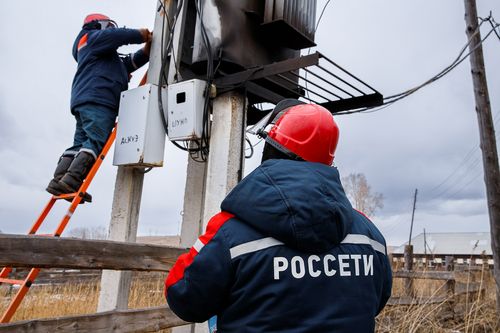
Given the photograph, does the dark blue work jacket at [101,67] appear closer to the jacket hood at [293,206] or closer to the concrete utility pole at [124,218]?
the concrete utility pole at [124,218]

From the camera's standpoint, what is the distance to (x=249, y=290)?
153cm

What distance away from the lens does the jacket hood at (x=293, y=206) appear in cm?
152

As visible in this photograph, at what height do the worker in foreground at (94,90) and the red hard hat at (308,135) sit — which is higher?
the worker in foreground at (94,90)

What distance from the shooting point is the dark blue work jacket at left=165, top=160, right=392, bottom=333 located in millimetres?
1512

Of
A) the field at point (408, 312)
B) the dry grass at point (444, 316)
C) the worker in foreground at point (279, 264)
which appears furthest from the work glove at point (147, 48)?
the dry grass at point (444, 316)

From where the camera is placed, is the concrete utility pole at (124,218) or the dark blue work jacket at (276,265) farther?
the concrete utility pole at (124,218)

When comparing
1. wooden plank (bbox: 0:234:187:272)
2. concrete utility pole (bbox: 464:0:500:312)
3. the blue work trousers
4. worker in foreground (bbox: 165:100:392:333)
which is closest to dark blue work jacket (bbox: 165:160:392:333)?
worker in foreground (bbox: 165:100:392:333)

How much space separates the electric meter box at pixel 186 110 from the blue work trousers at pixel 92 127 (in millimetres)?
651

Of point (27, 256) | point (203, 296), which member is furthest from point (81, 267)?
point (203, 296)

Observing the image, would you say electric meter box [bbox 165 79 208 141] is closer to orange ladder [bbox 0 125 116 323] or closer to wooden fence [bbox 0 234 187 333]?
orange ladder [bbox 0 125 116 323]

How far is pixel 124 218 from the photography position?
384 centimetres

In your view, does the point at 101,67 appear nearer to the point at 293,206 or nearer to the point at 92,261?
the point at 92,261

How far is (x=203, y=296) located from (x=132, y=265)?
5.25 feet

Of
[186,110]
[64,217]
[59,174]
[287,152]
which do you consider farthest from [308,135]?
[59,174]
